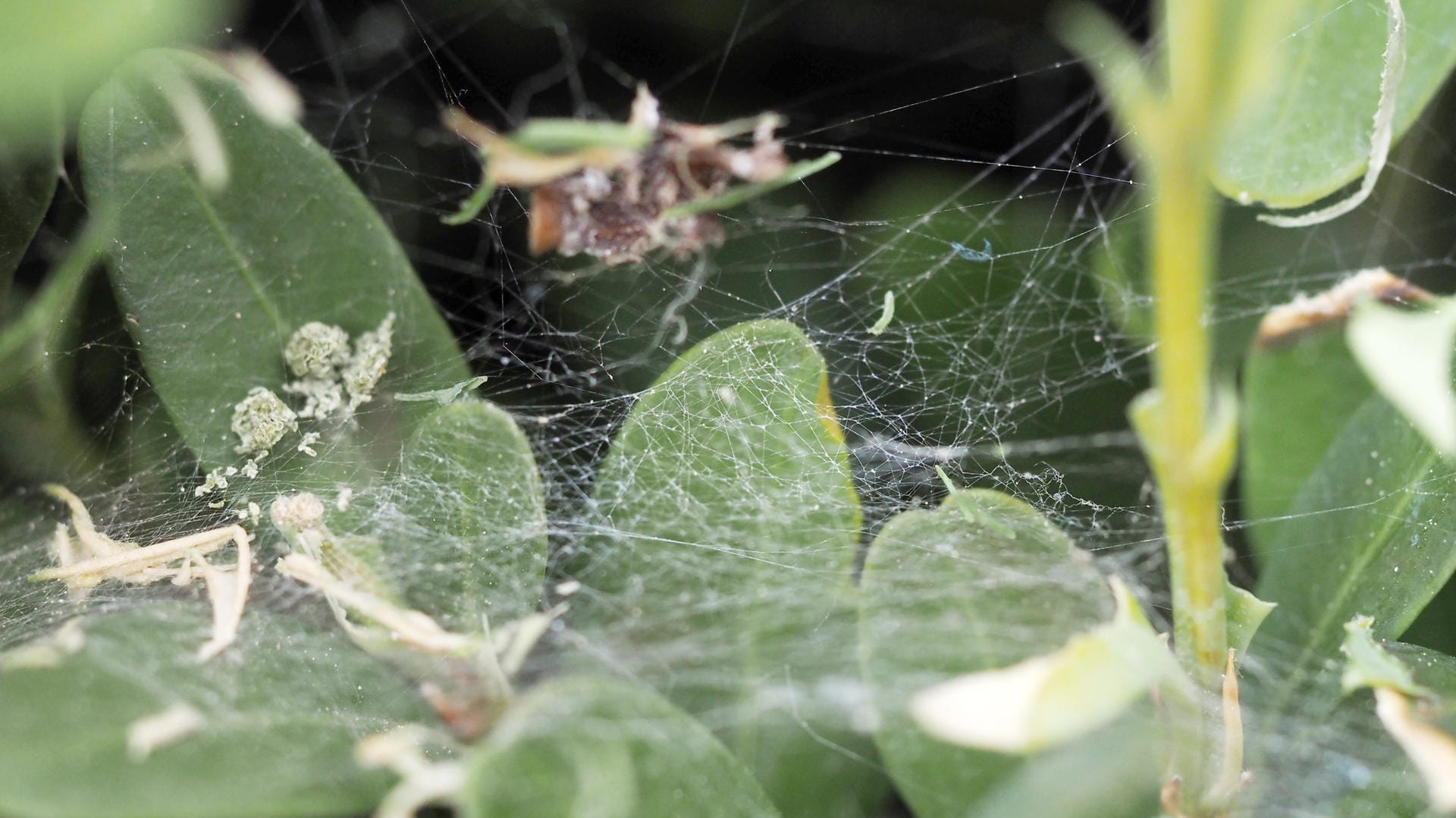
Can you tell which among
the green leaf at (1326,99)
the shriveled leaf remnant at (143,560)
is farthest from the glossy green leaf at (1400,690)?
the shriveled leaf remnant at (143,560)

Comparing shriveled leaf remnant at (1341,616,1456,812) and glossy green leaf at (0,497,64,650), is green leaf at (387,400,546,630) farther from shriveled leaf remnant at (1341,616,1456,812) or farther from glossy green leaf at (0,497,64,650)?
shriveled leaf remnant at (1341,616,1456,812)

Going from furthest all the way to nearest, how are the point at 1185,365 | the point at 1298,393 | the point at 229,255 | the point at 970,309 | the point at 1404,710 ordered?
1. the point at 970,309
2. the point at 1298,393
3. the point at 229,255
4. the point at 1404,710
5. the point at 1185,365

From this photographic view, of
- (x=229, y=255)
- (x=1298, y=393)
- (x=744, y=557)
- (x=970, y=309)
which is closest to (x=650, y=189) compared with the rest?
(x=744, y=557)

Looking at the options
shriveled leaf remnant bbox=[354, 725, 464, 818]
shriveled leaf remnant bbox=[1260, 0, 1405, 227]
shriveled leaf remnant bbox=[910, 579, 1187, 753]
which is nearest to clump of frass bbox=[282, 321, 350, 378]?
shriveled leaf remnant bbox=[354, 725, 464, 818]

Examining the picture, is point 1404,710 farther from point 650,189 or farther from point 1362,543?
point 650,189

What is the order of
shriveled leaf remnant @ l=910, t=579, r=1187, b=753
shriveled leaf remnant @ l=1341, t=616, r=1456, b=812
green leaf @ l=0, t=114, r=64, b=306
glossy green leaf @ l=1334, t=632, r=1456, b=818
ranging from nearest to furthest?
shriveled leaf remnant @ l=910, t=579, r=1187, b=753
shriveled leaf remnant @ l=1341, t=616, r=1456, b=812
glossy green leaf @ l=1334, t=632, r=1456, b=818
green leaf @ l=0, t=114, r=64, b=306

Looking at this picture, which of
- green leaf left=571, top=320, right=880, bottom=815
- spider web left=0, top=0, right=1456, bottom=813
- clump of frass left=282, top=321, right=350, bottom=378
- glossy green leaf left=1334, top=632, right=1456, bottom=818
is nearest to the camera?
glossy green leaf left=1334, top=632, right=1456, bottom=818
